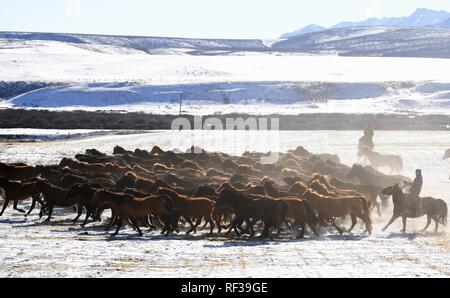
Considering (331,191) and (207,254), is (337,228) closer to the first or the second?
(331,191)

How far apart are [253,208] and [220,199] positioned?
0.71 meters

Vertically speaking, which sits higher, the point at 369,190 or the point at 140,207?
the point at 140,207

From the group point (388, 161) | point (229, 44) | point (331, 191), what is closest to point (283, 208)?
point (331, 191)

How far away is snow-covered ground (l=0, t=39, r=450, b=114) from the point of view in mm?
70125

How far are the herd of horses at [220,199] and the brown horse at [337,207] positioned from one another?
0.06 ft

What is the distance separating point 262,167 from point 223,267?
9874mm

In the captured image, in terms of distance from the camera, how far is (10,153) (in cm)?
3011

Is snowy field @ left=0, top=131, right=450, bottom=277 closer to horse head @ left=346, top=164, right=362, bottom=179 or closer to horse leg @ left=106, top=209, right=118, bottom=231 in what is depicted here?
horse leg @ left=106, top=209, right=118, bottom=231

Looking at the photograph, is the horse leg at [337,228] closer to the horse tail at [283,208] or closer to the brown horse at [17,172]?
the horse tail at [283,208]

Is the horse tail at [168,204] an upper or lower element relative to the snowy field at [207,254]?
upper

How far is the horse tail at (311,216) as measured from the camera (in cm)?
1397

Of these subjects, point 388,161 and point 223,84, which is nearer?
point 388,161

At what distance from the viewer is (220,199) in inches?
560

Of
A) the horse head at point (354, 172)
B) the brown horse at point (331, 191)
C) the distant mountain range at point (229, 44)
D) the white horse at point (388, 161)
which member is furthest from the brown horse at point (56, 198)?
the distant mountain range at point (229, 44)
